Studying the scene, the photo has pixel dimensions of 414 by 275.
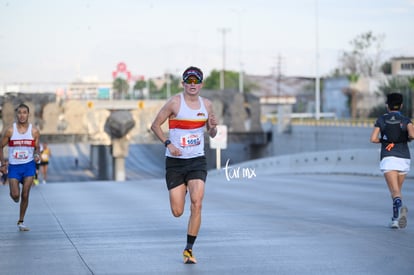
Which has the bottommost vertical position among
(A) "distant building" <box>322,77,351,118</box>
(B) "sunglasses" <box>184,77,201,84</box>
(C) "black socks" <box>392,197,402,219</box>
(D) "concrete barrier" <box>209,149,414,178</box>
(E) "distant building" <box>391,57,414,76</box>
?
(D) "concrete barrier" <box>209,149,414,178</box>

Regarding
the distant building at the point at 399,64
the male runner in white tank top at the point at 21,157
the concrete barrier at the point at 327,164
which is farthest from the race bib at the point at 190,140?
the distant building at the point at 399,64

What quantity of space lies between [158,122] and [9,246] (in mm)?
2698

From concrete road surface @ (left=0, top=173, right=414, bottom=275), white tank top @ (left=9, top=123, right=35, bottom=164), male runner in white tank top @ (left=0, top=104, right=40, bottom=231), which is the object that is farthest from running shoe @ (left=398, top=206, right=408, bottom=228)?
white tank top @ (left=9, top=123, right=35, bottom=164)

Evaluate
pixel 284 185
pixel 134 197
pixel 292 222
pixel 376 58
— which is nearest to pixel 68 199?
pixel 134 197

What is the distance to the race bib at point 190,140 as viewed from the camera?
32.4 feet

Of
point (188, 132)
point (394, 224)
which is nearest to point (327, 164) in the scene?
point (394, 224)

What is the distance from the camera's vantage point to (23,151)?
43.9ft

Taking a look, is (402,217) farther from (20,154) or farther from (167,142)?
(20,154)

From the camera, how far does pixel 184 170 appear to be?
981cm

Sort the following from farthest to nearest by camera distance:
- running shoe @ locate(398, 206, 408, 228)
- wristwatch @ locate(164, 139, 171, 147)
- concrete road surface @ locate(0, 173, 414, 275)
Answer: running shoe @ locate(398, 206, 408, 228), wristwatch @ locate(164, 139, 171, 147), concrete road surface @ locate(0, 173, 414, 275)

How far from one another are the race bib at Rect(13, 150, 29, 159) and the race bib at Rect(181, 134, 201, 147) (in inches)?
164

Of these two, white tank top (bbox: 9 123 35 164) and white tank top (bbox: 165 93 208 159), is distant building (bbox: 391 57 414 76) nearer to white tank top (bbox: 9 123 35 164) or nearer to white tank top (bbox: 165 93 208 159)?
white tank top (bbox: 9 123 35 164)

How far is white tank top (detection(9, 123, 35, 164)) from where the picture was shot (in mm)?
13344

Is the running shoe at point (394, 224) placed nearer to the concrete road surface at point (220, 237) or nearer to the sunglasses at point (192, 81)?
the concrete road surface at point (220, 237)
